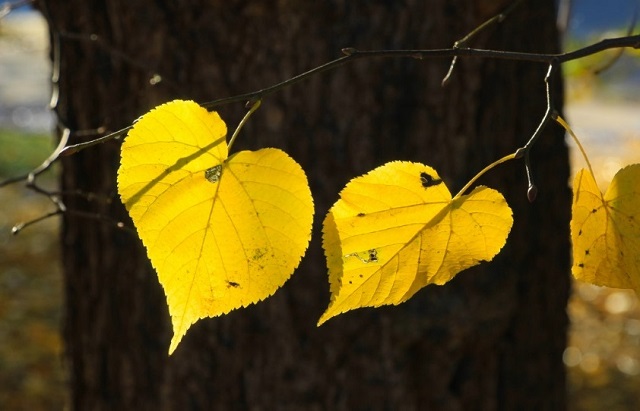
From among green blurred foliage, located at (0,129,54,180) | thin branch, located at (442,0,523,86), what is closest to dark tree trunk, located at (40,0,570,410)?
thin branch, located at (442,0,523,86)

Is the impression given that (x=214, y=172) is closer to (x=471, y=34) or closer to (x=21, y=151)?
(x=471, y=34)

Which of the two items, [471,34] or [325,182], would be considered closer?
[471,34]

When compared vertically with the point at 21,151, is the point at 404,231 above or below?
below

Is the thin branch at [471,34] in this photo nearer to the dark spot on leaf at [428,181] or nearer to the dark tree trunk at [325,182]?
the dark spot on leaf at [428,181]

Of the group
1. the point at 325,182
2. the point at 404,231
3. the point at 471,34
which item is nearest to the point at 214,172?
the point at 404,231

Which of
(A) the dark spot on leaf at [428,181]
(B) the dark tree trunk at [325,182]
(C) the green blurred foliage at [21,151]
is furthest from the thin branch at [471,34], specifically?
(C) the green blurred foliage at [21,151]

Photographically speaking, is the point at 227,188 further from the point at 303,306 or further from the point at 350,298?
the point at 303,306

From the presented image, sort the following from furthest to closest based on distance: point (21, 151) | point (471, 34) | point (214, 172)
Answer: point (21, 151) → point (471, 34) → point (214, 172)

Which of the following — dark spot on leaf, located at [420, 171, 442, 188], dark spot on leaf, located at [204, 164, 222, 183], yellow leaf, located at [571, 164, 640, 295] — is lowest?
yellow leaf, located at [571, 164, 640, 295]

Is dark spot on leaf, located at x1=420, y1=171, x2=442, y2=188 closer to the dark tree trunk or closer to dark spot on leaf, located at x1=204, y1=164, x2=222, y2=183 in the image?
dark spot on leaf, located at x1=204, y1=164, x2=222, y2=183
